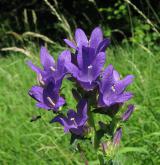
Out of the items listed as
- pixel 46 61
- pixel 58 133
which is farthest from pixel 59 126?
pixel 46 61

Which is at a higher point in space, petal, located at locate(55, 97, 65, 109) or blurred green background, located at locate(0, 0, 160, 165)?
petal, located at locate(55, 97, 65, 109)

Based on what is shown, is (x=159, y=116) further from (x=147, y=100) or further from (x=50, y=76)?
Answer: (x=50, y=76)

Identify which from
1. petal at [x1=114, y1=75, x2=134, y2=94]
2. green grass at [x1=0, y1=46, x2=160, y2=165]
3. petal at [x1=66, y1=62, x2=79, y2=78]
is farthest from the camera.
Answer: green grass at [x1=0, y1=46, x2=160, y2=165]

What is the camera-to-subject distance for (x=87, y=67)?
5.89 feet

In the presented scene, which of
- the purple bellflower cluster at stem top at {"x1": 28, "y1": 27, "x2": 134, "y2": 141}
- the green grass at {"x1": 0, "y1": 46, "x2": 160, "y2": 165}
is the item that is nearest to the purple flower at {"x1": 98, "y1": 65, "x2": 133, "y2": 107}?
the purple bellflower cluster at stem top at {"x1": 28, "y1": 27, "x2": 134, "y2": 141}

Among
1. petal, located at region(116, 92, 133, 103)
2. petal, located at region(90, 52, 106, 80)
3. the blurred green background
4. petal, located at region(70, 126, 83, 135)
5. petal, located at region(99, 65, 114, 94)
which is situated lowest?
the blurred green background

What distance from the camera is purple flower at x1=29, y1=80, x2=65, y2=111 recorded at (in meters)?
1.82

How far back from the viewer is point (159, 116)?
3123mm

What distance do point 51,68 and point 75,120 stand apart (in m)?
0.20

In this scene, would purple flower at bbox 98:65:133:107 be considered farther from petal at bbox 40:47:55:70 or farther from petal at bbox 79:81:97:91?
petal at bbox 40:47:55:70

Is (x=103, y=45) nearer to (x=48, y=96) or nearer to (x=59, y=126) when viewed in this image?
(x=48, y=96)

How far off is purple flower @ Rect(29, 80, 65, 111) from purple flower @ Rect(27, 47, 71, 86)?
1.0 inches

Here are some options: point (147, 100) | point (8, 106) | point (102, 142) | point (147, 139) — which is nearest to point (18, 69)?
point (8, 106)

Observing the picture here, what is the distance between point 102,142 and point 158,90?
5.86 ft
